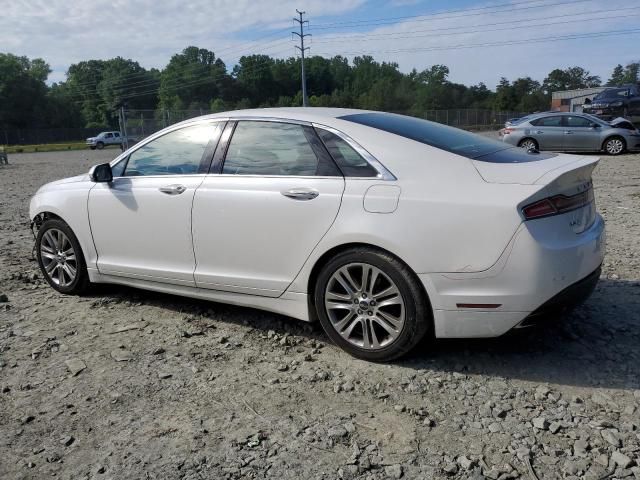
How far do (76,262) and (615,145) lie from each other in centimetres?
1775

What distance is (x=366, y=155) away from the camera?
366 cm

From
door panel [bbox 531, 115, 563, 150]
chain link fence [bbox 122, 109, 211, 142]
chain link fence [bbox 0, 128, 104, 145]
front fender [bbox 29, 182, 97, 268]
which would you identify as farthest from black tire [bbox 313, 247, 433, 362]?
chain link fence [bbox 0, 128, 104, 145]

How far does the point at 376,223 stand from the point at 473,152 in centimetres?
83

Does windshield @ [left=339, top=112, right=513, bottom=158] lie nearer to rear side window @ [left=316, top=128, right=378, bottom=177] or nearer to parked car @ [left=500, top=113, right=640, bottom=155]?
rear side window @ [left=316, top=128, right=378, bottom=177]

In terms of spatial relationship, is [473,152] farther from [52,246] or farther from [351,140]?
[52,246]

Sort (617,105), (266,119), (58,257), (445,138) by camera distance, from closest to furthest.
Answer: (445,138)
(266,119)
(58,257)
(617,105)

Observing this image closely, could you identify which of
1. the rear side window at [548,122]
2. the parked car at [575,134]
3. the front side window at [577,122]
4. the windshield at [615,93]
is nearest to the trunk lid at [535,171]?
the parked car at [575,134]

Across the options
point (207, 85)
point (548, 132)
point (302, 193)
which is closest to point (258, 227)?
point (302, 193)

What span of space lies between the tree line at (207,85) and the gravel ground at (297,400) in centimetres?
7506

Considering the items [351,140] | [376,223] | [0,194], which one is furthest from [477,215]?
[0,194]

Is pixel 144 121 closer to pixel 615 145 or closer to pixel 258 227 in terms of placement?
pixel 615 145

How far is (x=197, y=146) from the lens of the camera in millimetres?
4430

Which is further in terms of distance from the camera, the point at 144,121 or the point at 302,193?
the point at 144,121

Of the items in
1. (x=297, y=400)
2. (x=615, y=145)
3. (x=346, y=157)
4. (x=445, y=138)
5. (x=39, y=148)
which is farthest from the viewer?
(x=39, y=148)
